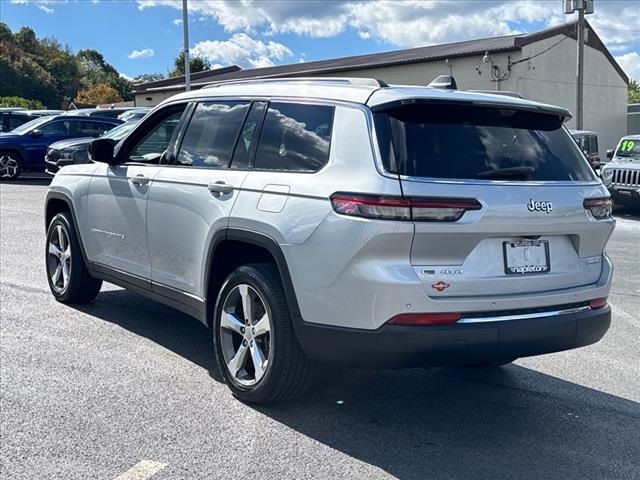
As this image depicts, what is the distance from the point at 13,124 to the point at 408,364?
22319 mm

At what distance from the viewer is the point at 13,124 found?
23.2 metres

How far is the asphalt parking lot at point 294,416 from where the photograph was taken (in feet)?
12.0

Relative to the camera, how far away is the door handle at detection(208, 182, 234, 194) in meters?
4.48

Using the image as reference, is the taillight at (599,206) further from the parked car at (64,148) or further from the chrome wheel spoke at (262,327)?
the parked car at (64,148)

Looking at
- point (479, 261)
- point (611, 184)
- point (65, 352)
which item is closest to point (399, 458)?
point (479, 261)

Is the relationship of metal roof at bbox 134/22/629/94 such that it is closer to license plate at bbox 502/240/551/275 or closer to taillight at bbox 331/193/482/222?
license plate at bbox 502/240/551/275

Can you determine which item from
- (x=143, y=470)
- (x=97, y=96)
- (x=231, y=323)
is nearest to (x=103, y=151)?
(x=231, y=323)

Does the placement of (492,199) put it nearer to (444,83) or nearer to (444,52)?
(444,83)

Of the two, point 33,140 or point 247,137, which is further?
point 33,140

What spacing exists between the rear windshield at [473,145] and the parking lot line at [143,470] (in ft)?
6.12

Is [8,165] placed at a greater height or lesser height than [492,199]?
lesser

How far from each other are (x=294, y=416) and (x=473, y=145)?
72.7 inches

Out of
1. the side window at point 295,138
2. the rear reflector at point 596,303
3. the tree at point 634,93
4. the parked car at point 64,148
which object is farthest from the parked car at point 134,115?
the tree at point 634,93

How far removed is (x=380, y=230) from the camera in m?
3.58
